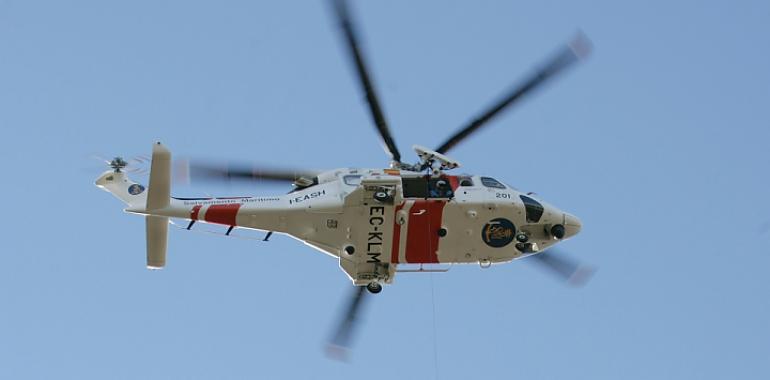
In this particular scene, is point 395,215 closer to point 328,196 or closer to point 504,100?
point 328,196

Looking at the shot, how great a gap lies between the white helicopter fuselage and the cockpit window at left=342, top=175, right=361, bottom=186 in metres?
0.02

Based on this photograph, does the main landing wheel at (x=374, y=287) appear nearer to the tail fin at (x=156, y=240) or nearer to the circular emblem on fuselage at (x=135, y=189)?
the tail fin at (x=156, y=240)

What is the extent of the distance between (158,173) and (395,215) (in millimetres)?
4325

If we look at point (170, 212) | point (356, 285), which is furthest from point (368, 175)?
point (170, 212)

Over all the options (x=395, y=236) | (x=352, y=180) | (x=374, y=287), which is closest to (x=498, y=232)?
(x=395, y=236)

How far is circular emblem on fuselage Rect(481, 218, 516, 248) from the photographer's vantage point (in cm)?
2041

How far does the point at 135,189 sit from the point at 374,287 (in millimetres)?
5120

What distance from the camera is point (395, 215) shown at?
20.0 meters

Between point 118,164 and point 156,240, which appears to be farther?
point 118,164

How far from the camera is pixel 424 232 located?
20234 millimetres

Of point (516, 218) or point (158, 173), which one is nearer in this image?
point (158, 173)

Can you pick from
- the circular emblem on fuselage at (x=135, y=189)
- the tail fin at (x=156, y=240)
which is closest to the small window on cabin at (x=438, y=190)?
the tail fin at (x=156, y=240)

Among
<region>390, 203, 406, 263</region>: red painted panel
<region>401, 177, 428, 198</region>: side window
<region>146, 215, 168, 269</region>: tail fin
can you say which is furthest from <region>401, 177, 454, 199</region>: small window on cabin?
<region>146, 215, 168, 269</region>: tail fin

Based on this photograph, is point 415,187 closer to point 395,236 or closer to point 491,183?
point 395,236
